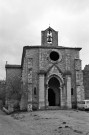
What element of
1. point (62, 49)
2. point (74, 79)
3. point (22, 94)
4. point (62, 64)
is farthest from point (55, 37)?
point (22, 94)

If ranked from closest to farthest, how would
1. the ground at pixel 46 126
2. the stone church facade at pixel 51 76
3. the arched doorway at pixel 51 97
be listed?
the ground at pixel 46 126
the stone church facade at pixel 51 76
the arched doorway at pixel 51 97

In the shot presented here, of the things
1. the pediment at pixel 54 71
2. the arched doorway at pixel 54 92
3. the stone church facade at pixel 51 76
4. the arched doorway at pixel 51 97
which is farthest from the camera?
the arched doorway at pixel 51 97

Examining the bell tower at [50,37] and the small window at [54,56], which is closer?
the small window at [54,56]

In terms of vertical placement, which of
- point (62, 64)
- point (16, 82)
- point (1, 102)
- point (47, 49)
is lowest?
point (1, 102)

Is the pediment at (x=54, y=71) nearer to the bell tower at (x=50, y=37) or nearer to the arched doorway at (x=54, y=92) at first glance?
the arched doorway at (x=54, y=92)

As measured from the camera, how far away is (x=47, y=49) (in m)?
34.4

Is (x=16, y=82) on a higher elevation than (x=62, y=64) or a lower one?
lower

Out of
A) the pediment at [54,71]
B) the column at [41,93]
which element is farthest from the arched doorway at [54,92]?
the column at [41,93]

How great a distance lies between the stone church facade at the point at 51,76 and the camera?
32.6 m

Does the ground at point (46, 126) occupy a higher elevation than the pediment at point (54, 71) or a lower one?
lower

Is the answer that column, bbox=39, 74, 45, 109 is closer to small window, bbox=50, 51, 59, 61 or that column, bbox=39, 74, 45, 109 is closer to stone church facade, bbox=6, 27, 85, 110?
stone church facade, bbox=6, 27, 85, 110

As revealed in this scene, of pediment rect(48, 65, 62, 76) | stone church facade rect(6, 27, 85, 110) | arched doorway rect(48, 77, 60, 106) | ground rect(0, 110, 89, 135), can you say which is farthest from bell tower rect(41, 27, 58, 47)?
ground rect(0, 110, 89, 135)

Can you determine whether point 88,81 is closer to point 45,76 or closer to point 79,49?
point 79,49

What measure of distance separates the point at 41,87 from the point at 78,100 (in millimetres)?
5557
